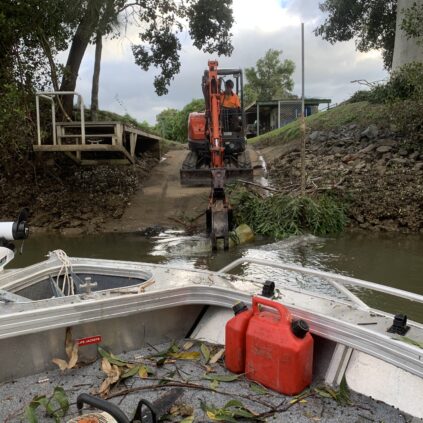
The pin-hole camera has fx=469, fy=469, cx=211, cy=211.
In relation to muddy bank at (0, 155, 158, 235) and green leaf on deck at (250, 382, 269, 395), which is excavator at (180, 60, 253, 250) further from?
green leaf on deck at (250, 382, 269, 395)

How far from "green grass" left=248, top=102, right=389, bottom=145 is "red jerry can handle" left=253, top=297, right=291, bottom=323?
1332 cm

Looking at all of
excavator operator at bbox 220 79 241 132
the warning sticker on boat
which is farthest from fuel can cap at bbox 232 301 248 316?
excavator operator at bbox 220 79 241 132

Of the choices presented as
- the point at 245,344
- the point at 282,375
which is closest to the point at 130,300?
the point at 245,344

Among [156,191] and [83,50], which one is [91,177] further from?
[83,50]

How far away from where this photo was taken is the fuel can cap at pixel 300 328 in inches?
98.6

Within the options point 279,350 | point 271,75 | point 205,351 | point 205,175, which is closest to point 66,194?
point 205,175

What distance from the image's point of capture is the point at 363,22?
1981 centimetres

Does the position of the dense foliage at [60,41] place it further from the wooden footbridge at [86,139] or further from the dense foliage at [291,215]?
the dense foliage at [291,215]

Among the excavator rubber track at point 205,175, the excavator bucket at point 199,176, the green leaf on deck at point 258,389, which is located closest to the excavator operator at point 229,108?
the excavator rubber track at point 205,175

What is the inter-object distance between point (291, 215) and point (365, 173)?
11.0ft

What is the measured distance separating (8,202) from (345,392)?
39.8 ft

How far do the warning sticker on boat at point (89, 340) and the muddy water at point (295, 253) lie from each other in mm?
4344

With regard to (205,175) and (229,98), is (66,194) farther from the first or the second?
(229,98)

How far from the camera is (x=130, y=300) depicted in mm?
3002
